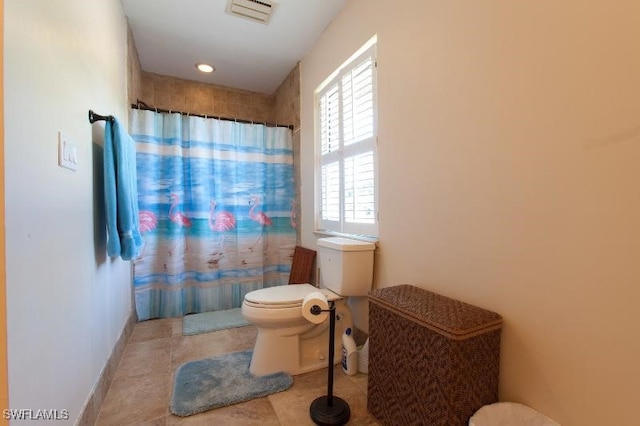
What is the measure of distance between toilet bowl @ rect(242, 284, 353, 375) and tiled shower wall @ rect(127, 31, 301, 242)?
1202mm

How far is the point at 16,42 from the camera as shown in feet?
2.47

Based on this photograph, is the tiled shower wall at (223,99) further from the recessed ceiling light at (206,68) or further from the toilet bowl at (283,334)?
the toilet bowl at (283,334)

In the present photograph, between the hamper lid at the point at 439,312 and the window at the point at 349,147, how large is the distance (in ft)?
1.69

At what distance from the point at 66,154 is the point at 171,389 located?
1.29 meters

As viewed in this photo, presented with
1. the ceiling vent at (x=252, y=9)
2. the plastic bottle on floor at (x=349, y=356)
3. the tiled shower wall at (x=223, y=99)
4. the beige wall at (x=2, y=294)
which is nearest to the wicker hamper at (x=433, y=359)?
the plastic bottle on floor at (x=349, y=356)

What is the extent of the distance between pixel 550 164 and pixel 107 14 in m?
2.34

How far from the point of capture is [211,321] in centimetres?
250

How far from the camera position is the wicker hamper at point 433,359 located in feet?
3.29

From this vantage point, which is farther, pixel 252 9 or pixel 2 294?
pixel 252 9

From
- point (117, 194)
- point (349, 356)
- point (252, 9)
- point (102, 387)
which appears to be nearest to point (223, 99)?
point (252, 9)

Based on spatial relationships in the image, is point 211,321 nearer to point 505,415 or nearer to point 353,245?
point 353,245

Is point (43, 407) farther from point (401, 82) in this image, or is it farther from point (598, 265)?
point (401, 82)

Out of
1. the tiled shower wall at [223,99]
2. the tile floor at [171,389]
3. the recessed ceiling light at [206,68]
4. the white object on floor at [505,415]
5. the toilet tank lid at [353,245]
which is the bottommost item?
the tile floor at [171,389]

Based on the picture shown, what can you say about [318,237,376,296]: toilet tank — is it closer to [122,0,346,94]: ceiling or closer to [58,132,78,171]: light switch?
[58,132,78,171]: light switch
